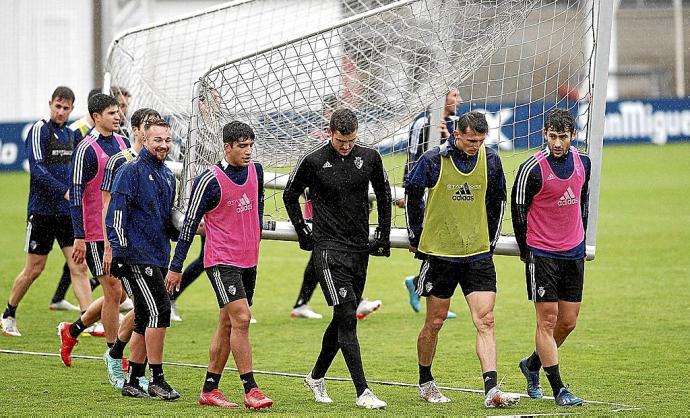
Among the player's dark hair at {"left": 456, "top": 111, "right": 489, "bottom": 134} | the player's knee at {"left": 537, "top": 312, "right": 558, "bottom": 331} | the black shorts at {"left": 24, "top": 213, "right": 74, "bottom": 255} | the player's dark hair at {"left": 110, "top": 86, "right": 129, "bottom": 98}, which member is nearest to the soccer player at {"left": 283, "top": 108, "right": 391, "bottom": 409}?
the player's dark hair at {"left": 456, "top": 111, "right": 489, "bottom": 134}

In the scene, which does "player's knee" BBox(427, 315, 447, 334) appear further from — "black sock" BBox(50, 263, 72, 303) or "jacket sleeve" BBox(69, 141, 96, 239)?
"black sock" BBox(50, 263, 72, 303)

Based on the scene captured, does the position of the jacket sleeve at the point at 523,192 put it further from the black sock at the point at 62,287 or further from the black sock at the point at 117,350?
the black sock at the point at 62,287

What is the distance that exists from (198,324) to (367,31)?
14.6 feet

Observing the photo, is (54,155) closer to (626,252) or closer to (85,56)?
(626,252)

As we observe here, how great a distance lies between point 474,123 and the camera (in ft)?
25.8

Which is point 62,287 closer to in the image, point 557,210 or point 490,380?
point 490,380

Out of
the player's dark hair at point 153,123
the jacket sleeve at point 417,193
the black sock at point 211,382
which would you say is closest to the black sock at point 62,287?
the player's dark hair at point 153,123

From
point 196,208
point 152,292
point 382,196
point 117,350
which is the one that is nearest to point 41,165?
point 117,350

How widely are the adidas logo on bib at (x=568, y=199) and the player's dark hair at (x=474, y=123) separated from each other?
27.8 inches

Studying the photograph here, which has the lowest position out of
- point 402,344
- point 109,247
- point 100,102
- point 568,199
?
point 402,344

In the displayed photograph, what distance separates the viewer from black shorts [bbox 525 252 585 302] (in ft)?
26.3

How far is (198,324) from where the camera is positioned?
470 inches

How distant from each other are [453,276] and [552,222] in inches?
30.5

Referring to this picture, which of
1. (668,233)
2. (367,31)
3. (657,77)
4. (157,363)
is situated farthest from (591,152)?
(657,77)
